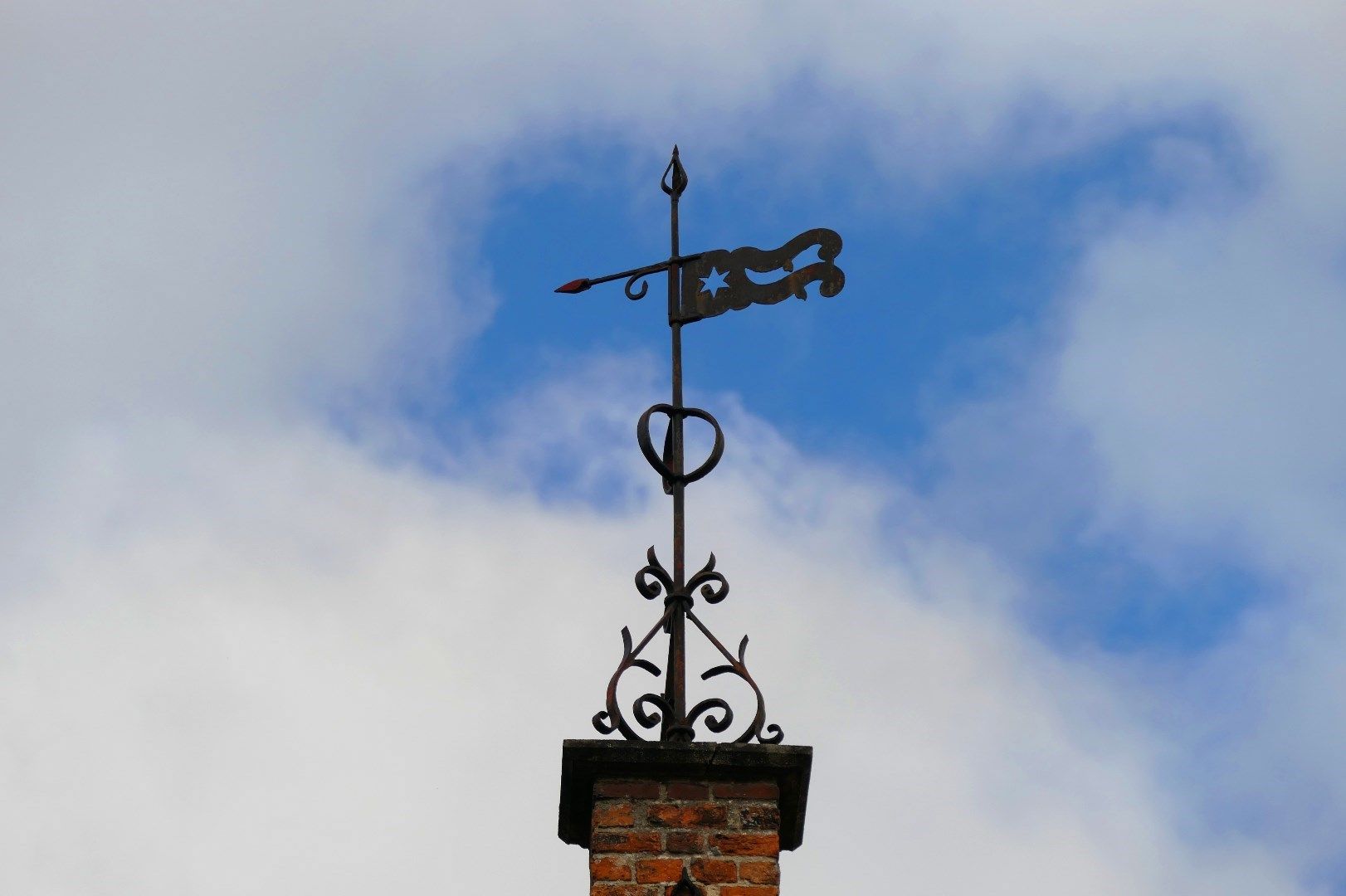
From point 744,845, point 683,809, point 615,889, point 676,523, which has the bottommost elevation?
point 615,889

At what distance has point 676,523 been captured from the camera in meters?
6.07

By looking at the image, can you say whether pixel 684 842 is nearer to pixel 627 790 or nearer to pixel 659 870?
pixel 659 870

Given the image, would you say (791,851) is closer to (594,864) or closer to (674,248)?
(594,864)

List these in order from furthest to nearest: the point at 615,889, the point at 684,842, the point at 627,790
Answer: the point at 627,790 → the point at 684,842 → the point at 615,889

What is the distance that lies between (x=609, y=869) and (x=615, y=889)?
0.24 feet

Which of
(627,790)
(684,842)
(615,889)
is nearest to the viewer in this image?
(615,889)

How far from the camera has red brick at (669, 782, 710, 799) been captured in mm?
5387

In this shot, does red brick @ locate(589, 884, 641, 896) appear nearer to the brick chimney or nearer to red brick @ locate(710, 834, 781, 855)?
the brick chimney

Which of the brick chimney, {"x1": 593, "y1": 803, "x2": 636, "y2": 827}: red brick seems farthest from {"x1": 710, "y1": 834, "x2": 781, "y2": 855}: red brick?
{"x1": 593, "y1": 803, "x2": 636, "y2": 827}: red brick

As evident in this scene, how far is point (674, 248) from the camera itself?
677cm

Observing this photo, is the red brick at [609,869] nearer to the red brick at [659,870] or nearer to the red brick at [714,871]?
the red brick at [659,870]

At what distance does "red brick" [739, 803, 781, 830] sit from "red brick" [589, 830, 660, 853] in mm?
242

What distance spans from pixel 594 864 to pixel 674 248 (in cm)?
236

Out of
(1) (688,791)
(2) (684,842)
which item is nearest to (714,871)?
(2) (684,842)
